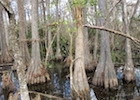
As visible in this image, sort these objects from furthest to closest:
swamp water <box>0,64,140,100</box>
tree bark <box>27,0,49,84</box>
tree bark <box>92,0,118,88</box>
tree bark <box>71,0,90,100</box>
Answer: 1. tree bark <box>27,0,49,84</box>
2. tree bark <box>92,0,118,88</box>
3. swamp water <box>0,64,140,100</box>
4. tree bark <box>71,0,90,100</box>

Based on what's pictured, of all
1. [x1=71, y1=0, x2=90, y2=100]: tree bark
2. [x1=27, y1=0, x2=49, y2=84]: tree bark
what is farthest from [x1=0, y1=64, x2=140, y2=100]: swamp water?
[x1=71, y1=0, x2=90, y2=100]: tree bark

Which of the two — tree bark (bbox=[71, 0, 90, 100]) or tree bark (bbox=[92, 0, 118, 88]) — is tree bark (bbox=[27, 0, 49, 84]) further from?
tree bark (bbox=[71, 0, 90, 100])

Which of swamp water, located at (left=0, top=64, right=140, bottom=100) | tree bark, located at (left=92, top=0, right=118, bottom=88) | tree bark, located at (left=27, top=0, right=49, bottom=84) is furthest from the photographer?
tree bark, located at (left=27, top=0, right=49, bottom=84)

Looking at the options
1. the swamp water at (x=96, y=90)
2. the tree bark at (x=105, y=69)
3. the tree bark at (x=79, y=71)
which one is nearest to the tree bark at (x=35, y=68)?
the swamp water at (x=96, y=90)

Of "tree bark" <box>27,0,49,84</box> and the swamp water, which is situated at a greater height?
"tree bark" <box>27,0,49,84</box>

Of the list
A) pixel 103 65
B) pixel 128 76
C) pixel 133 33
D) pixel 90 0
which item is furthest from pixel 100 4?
pixel 133 33

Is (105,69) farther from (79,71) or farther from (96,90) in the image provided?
(79,71)

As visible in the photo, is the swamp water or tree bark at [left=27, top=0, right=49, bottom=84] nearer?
the swamp water

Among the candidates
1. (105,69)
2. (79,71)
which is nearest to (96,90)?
(105,69)

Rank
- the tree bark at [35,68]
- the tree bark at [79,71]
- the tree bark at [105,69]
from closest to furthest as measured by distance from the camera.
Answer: the tree bark at [79,71], the tree bark at [105,69], the tree bark at [35,68]

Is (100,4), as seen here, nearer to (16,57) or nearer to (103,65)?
(103,65)

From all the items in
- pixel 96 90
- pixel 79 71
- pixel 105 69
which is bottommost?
pixel 96 90

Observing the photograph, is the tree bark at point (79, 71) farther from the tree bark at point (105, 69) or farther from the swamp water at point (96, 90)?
the tree bark at point (105, 69)

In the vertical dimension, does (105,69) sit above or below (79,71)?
below
